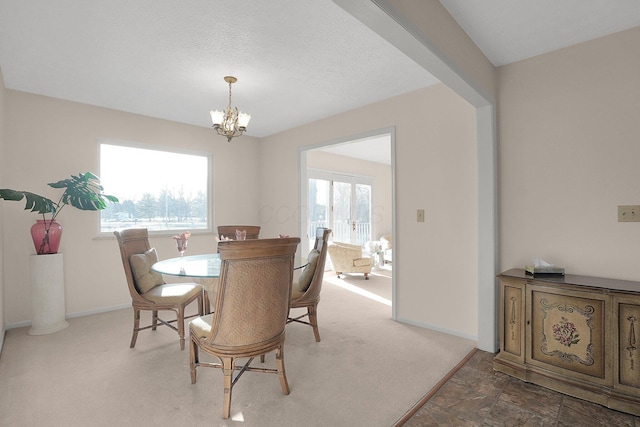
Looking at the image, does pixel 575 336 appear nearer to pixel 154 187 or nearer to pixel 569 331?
pixel 569 331

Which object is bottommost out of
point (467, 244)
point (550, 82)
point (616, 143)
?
point (467, 244)

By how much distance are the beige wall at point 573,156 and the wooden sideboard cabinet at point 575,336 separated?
0.95 ft

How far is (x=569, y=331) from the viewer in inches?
84.1

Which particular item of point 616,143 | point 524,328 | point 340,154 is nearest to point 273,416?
point 524,328

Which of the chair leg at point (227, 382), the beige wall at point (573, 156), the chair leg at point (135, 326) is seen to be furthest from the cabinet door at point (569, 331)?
the chair leg at point (135, 326)

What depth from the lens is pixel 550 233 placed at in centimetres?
259

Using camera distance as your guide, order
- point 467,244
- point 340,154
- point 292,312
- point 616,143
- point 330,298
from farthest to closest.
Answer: point 340,154, point 330,298, point 292,312, point 467,244, point 616,143

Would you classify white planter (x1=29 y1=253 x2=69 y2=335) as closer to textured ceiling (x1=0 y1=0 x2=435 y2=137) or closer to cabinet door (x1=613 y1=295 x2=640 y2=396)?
textured ceiling (x1=0 y1=0 x2=435 y2=137)

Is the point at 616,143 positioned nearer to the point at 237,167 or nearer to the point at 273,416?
the point at 273,416

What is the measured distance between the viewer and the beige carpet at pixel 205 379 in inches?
74.5

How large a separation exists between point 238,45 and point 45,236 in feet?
9.39

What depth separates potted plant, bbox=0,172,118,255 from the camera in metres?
3.16

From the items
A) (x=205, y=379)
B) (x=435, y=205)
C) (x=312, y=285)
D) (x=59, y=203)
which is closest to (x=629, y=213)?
(x=435, y=205)

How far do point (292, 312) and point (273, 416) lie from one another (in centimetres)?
208
